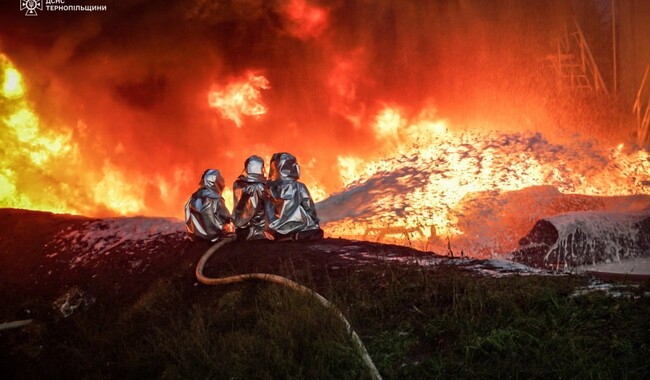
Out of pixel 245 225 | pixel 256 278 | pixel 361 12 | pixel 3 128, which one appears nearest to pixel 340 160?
pixel 361 12

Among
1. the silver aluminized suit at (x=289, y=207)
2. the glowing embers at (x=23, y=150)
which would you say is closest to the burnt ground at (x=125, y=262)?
the silver aluminized suit at (x=289, y=207)

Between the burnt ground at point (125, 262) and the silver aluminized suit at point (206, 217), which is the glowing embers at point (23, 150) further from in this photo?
the silver aluminized suit at point (206, 217)

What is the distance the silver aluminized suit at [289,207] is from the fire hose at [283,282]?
797 mm

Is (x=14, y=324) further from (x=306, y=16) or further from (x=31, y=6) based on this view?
(x=306, y=16)

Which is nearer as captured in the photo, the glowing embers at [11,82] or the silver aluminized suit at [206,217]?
the silver aluminized suit at [206,217]

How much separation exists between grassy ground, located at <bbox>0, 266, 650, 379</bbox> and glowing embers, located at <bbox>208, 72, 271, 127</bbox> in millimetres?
10234

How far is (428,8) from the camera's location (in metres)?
16.4

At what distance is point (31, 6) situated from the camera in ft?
51.6

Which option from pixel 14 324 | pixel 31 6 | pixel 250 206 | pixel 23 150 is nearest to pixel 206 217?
pixel 250 206

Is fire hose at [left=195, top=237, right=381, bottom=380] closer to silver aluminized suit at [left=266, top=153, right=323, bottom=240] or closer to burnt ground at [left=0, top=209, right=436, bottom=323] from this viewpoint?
burnt ground at [left=0, top=209, right=436, bottom=323]

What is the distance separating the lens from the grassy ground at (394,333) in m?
3.70

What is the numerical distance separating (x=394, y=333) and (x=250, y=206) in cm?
449

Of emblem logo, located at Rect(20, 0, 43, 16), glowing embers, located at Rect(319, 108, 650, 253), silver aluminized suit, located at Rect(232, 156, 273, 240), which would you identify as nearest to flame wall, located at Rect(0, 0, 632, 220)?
emblem logo, located at Rect(20, 0, 43, 16)

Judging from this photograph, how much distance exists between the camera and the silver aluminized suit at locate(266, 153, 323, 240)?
8.02m
